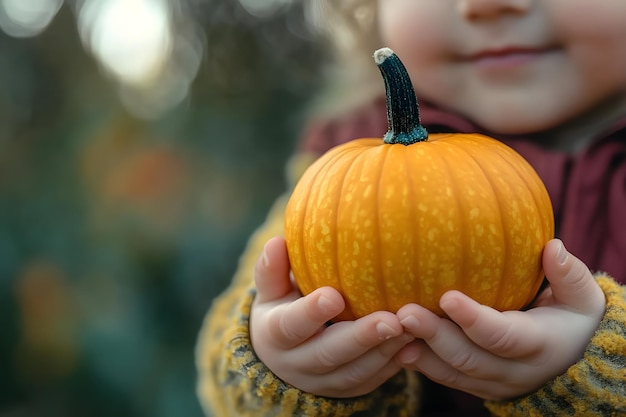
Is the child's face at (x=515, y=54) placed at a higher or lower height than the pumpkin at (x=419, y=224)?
higher

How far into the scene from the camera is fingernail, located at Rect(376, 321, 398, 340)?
642 millimetres

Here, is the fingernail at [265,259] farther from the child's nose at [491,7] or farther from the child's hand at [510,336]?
the child's nose at [491,7]

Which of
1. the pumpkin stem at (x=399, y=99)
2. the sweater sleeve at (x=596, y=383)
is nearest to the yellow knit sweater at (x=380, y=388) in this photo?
the sweater sleeve at (x=596, y=383)

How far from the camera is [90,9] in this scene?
280 cm

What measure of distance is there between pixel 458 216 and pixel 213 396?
1.83 ft

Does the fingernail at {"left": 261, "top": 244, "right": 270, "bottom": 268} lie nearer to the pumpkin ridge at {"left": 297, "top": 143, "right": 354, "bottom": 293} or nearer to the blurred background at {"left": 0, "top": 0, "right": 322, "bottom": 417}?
the pumpkin ridge at {"left": 297, "top": 143, "right": 354, "bottom": 293}

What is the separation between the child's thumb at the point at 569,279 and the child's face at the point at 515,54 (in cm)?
30

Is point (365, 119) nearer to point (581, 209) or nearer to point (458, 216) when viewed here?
point (581, 209)

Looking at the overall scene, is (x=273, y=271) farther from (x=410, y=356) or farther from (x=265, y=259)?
(x=410, y=356)

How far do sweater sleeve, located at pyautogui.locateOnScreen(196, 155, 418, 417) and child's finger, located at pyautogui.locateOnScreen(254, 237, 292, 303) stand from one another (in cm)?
9

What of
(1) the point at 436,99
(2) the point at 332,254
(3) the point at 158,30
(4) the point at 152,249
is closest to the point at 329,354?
(2) the point at 332,254

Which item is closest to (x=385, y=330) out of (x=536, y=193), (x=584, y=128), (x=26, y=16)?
(x=536, y=193)

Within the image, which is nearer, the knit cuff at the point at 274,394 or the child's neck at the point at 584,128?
the knit cuff at the point at 274,394

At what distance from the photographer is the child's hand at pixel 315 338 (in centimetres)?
67
